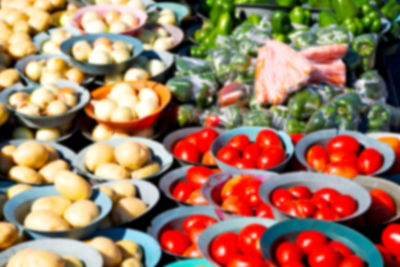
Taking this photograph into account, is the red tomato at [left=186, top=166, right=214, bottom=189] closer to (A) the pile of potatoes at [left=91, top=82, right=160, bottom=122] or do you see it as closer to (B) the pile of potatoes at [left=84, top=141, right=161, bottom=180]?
(B) the pile of potatoes at [left=84, top=141, right=161, bottom=180]

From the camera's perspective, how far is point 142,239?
2357 mm

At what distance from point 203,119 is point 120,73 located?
655mm

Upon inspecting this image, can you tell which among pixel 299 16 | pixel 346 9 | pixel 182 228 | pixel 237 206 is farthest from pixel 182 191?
pixel 346 9

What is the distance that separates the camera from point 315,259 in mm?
1928

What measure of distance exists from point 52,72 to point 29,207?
1.37 m

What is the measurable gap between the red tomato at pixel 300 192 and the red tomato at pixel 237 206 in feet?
0.65

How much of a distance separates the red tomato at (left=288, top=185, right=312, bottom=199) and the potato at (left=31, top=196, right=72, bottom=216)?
37.8 inches

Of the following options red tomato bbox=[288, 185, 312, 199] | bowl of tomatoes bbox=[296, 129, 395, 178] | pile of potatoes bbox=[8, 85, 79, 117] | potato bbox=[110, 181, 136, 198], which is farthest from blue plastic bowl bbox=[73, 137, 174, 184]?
red tomato bbox=[288, 185, 312, 199]

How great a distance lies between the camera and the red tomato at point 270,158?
271 centimetres

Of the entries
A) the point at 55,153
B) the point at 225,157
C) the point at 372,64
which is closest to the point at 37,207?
the point at 55,153

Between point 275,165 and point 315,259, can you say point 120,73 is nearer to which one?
point 275,165

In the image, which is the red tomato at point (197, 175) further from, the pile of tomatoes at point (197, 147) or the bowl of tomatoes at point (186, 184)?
the pile of tomatoes at point (197, 147)

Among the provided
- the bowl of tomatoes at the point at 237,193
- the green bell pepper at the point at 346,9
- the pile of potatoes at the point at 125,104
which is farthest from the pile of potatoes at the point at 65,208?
the green bell pepper at the point at 346,9

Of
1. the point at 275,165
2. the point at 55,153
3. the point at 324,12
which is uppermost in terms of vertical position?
the point at 324,12
